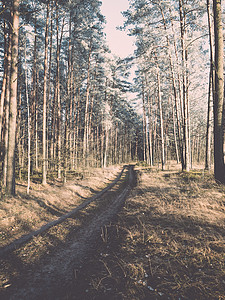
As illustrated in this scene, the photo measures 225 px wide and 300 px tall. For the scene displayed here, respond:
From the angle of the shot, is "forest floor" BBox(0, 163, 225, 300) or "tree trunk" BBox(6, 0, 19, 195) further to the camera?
"tree trunk" BBox(6, 0, 19, 195)

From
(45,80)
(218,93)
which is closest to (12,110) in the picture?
(45,80)

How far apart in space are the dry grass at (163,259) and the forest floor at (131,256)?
0.5 inches

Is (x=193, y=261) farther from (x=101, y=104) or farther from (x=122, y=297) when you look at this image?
(x=101, y=104)

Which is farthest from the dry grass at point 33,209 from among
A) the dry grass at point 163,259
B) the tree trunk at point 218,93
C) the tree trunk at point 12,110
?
the tree trunk at point 218,93

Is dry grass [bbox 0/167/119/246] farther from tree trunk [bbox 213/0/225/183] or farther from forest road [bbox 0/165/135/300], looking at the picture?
tree trunk [bbox 213/0/225/183]

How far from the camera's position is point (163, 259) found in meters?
3.59

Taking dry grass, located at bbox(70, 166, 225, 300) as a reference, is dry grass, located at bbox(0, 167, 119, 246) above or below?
below

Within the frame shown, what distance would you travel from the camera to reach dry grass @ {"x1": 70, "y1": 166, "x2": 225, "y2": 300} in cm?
278

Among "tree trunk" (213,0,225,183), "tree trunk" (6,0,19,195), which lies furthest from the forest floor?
"tree trunk" (6,0,19,195)

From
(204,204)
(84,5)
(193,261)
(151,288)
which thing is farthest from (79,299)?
(84,5)

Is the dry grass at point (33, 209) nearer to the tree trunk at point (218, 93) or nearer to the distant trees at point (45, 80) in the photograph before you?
the distant trees at point (45, 80)

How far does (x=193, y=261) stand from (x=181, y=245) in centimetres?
56

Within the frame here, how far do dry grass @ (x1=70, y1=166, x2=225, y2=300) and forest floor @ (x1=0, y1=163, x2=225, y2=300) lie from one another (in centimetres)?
1

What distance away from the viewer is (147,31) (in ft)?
45.7
